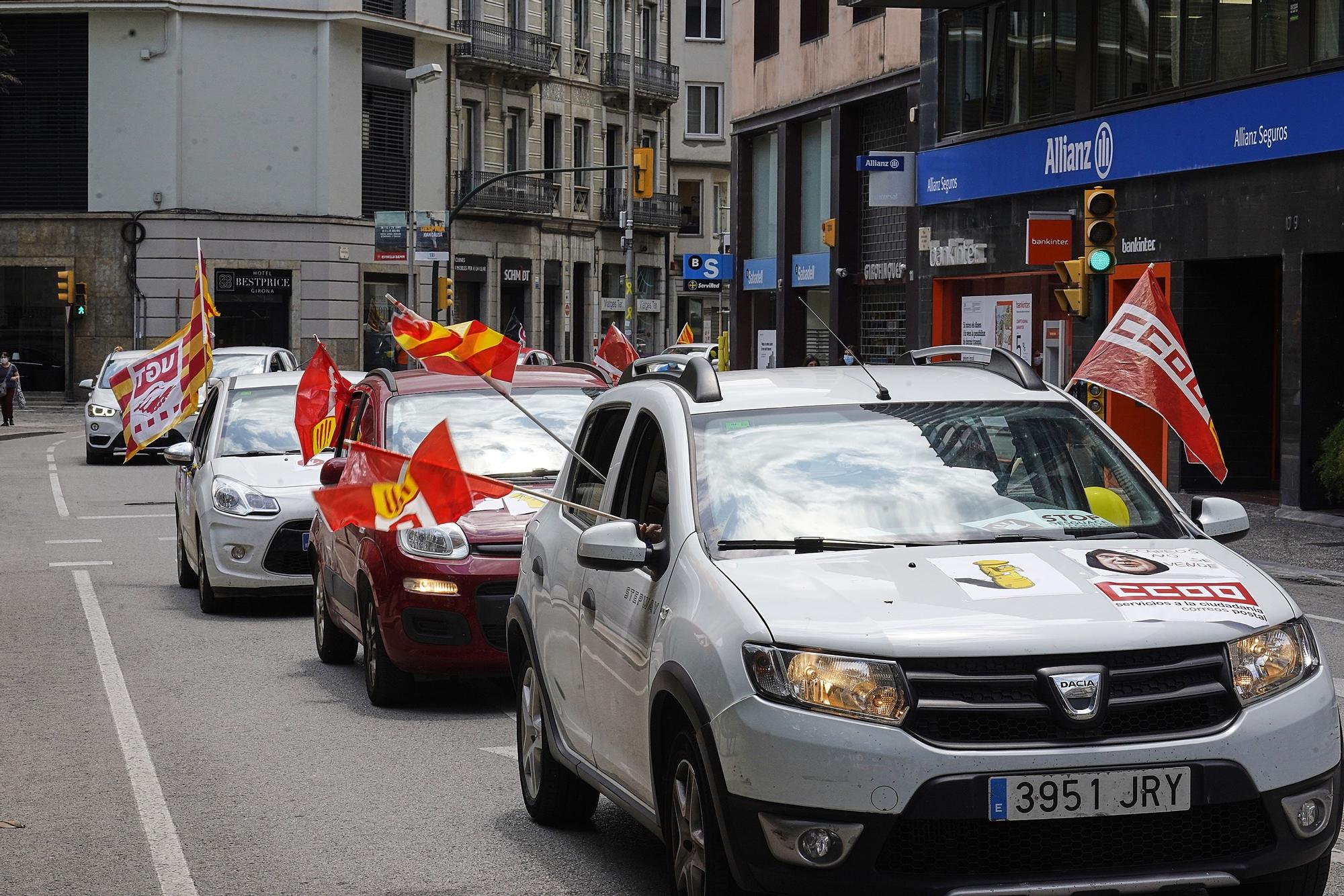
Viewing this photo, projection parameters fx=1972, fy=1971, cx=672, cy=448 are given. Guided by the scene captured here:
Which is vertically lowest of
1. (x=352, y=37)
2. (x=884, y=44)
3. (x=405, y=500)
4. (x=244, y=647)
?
(x=244, y=647)

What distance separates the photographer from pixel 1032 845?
460 centimetres

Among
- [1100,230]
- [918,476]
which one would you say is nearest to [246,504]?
[1100,230]

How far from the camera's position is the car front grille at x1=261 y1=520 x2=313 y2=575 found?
43.8ft

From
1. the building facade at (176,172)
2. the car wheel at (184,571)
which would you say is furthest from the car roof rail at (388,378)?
the building facade at (176,172)

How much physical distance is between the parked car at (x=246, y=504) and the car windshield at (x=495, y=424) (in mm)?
2051

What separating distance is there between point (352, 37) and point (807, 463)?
50115mm

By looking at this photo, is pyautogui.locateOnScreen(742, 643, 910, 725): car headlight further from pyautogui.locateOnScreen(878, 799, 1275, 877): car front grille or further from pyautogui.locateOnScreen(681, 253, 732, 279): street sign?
pyautogui.locateOnScreen(681, 253, 732, 279): street sign

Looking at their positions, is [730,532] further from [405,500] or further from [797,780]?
[405,500]

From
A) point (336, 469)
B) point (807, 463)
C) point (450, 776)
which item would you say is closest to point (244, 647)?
point (336, 469)

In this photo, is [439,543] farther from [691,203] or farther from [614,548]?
[691,203]

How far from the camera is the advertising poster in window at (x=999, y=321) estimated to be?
27656mm

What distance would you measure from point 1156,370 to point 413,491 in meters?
7.92

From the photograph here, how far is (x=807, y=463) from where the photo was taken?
18.9 feet

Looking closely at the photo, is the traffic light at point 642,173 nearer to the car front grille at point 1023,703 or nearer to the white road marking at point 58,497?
the white road marking at point 58,497
